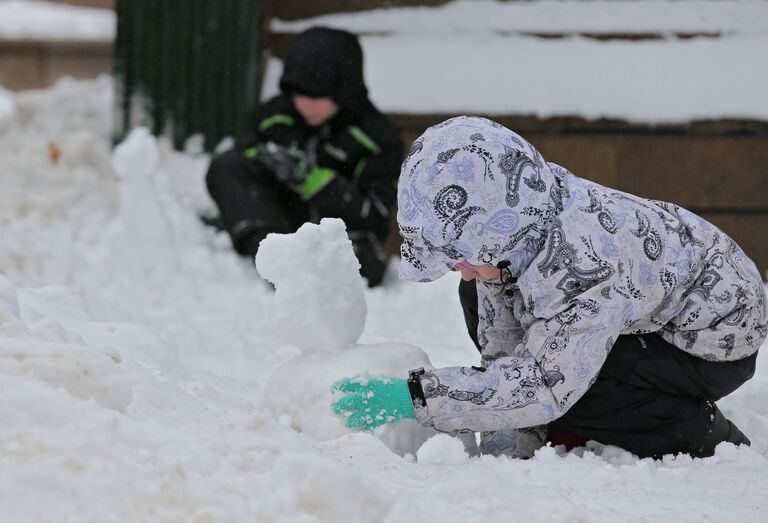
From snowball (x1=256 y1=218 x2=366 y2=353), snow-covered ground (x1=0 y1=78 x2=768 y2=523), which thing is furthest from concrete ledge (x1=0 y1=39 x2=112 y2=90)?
snowball (x1=256 y1=218 x2=366 y2=353)

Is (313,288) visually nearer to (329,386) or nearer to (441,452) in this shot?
(329,386)

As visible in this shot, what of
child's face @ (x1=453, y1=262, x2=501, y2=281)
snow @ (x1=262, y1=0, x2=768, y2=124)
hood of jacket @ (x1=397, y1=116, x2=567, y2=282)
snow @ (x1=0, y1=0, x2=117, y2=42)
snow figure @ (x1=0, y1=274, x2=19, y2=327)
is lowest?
snow @ (x1=0, y1=0, x2=117, y2=42)

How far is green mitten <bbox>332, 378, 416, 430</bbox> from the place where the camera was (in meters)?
1.79

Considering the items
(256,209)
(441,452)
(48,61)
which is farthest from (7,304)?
(48,61)

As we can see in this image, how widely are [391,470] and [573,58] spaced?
10.3 feet

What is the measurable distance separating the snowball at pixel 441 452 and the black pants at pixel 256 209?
200 cm

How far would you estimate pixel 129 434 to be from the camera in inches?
52.9

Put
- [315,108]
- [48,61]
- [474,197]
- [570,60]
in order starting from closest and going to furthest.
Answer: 1. [474,197]
2. [315,108]
3. [570,60]
4. [48,61]

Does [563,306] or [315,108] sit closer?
[563,306]

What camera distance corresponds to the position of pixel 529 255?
1768 millimetres

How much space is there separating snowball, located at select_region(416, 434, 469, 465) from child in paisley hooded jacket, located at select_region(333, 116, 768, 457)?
6 centimetres

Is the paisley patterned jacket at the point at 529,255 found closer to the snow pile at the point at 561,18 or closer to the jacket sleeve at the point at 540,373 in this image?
the jacket sleeve at the point at 540,373

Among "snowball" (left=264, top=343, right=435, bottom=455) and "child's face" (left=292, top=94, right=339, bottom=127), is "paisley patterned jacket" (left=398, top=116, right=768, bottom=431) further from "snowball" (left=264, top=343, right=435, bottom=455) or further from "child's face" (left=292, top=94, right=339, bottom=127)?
"child's face" (left=292, top=94, right=339, bottom=127)

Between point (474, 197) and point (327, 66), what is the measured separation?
2.20 m
